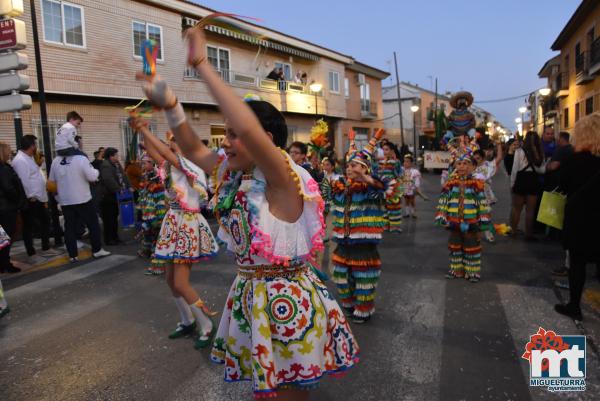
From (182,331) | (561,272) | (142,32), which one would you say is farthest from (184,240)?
(142,32)

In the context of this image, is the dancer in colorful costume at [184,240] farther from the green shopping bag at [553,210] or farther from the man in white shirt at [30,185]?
the man in white shirt at [30,185]

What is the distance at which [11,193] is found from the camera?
6934 mm

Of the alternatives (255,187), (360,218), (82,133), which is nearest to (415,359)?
(360,218)

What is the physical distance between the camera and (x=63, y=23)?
1345 centimetres

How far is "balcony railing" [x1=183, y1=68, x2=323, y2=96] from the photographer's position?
19.4 m

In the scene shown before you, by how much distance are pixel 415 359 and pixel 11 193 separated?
21.7 feet

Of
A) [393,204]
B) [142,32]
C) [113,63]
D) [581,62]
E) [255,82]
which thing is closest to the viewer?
[393,204]

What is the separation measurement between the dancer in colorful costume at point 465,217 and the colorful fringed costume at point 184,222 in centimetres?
332

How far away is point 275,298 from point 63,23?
14.7 m

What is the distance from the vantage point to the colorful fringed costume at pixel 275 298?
201cm

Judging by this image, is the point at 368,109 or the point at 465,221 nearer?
the point at 465,221

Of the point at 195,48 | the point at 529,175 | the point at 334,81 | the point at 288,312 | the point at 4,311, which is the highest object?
the point at 334,81

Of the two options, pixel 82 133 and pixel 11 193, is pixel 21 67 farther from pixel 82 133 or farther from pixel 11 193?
pixel 82 133

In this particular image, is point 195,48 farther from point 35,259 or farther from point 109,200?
point 109,200
